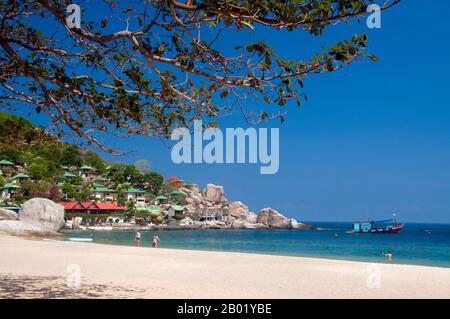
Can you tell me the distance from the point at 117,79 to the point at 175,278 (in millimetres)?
8543

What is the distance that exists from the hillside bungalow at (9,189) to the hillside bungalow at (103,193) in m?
18.2

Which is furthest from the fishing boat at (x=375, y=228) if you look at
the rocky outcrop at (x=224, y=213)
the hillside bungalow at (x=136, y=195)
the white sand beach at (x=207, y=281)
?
the white sand beach at (x=207, y=281)

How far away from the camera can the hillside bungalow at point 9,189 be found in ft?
251

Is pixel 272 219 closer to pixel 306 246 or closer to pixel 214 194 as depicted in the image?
pixel 214 194

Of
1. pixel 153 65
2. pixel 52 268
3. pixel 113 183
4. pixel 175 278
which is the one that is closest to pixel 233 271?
pixel 175 278

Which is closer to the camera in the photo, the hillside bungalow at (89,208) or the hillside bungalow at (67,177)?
the hillside bungalow at (89,208)

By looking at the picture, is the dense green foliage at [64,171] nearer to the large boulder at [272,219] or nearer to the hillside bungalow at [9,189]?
the hillside bungalow at [9,189]

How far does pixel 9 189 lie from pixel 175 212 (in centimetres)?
3930

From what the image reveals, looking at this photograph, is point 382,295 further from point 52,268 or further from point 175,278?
point 52,268

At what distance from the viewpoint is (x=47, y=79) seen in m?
7.29

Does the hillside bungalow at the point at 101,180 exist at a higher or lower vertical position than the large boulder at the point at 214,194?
higher

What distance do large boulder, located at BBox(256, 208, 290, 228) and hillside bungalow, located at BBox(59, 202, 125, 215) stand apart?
52.8 m

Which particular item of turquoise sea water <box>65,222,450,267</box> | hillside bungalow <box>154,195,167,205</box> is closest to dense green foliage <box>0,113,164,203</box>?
hillside bungalow <box>154,195,167,205</box>

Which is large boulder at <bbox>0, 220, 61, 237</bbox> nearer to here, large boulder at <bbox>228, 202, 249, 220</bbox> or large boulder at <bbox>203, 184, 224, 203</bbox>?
large boulder at <bbox>203, 184, 224, 203</bbox>
